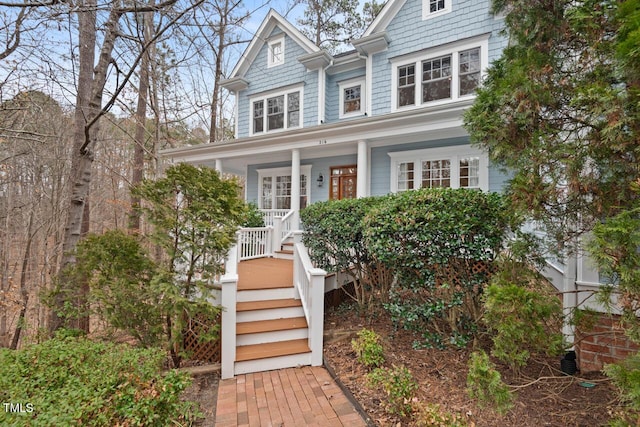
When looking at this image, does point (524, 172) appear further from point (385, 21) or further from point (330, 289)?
point (385, 21)

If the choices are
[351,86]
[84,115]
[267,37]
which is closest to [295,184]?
[351,86]

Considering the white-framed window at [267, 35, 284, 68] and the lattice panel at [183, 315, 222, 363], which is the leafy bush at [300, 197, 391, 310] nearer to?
the lattice panel at [183, 315, 222, 363]

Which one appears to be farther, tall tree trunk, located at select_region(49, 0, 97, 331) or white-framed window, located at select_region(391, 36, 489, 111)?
white-framed window, located at select_region(391, 36, 489, 111)

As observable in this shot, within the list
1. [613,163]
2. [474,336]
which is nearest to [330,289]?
[474,336]

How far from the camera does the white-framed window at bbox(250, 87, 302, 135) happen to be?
1062cm

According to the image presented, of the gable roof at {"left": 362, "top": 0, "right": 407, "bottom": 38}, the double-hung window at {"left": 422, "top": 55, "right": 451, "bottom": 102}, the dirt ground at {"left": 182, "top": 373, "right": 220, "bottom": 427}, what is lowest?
the dirt ground at {"left": 182, "top": 373, "right": 220, "bottom": 427}

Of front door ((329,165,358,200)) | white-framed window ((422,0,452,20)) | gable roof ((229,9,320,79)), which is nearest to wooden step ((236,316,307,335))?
front door ((329,165,358,200))

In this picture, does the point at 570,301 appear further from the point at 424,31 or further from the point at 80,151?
the point at 424,31

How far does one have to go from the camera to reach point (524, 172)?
2.53 m

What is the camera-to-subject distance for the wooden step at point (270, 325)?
4238 mm

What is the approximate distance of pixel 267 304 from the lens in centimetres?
465

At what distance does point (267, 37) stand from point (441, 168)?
8116 millimetres

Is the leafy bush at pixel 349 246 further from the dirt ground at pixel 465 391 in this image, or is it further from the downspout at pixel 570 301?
the downspout at pixel 570 301

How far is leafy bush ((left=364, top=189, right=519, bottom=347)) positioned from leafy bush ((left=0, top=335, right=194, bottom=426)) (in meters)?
2.74
